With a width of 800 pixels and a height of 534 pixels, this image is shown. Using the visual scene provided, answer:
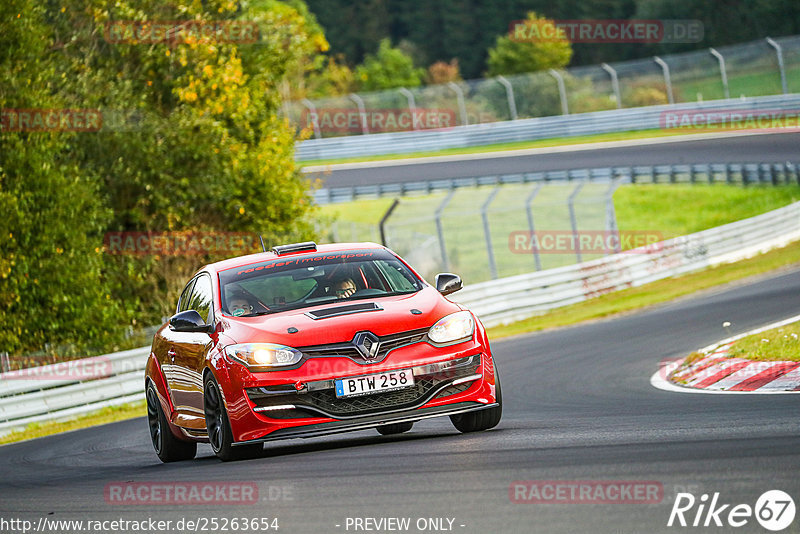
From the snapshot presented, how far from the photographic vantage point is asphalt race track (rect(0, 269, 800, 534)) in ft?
18.1

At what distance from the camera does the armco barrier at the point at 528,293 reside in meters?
17.9

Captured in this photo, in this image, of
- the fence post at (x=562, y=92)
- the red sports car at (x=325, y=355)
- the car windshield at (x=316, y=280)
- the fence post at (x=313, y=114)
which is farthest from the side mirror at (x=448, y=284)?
the fence post at (x=313, y=114)

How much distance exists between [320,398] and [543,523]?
Answer: 121 inches

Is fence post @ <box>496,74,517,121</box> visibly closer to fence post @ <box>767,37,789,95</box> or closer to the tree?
fence post @ <box>767,37,789,95</box>

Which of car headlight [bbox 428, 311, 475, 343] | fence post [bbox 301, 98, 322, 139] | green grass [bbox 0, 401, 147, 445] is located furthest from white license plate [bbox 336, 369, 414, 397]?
fence post [bbox 301, 98, 322, 139]

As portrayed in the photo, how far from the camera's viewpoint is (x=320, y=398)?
8.07 m

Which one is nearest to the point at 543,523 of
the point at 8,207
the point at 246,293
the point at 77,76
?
the point at 246,293

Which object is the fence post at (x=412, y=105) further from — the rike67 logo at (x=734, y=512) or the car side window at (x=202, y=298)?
the rike67 logo at (x=734, y=512)

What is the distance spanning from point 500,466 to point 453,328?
1829 millimetres

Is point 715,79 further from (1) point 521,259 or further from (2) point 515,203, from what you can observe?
(1) point 521,259

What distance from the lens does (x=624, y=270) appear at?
25797 millimetres

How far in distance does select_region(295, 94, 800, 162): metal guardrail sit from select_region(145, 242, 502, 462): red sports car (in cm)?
3604

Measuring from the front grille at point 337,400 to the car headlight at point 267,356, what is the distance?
6.7 inches
